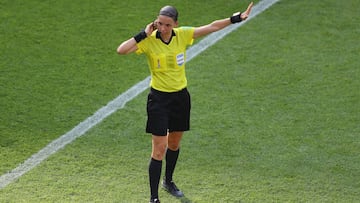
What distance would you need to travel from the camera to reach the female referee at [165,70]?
7219mm

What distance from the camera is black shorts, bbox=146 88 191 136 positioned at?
24.3 feet

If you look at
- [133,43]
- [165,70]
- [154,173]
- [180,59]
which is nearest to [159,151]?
[154,173]

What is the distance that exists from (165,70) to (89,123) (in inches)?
81.9

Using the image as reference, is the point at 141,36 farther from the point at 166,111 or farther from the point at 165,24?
the point at 166,111

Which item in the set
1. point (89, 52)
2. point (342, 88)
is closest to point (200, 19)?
point (89, 52)

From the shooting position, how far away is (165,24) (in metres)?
7.16

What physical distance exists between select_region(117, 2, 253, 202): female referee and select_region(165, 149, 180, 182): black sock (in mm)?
222

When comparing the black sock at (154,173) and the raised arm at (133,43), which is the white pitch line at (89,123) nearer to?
the black sock at (154,173)

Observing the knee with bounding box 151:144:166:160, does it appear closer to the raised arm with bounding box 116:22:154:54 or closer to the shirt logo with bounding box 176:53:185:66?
the shirt logo with bounding box 176:53:185:66

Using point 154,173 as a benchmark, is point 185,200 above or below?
below

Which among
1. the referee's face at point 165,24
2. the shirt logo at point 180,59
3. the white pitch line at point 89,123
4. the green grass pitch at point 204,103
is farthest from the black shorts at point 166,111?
the white pitch line at point 89,123

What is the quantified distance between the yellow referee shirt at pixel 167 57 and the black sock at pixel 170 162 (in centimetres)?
70

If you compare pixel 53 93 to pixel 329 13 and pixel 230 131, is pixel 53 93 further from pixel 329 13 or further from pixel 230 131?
pixel 329 13

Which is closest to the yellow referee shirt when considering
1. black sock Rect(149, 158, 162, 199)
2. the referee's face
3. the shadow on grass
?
the referee's face
